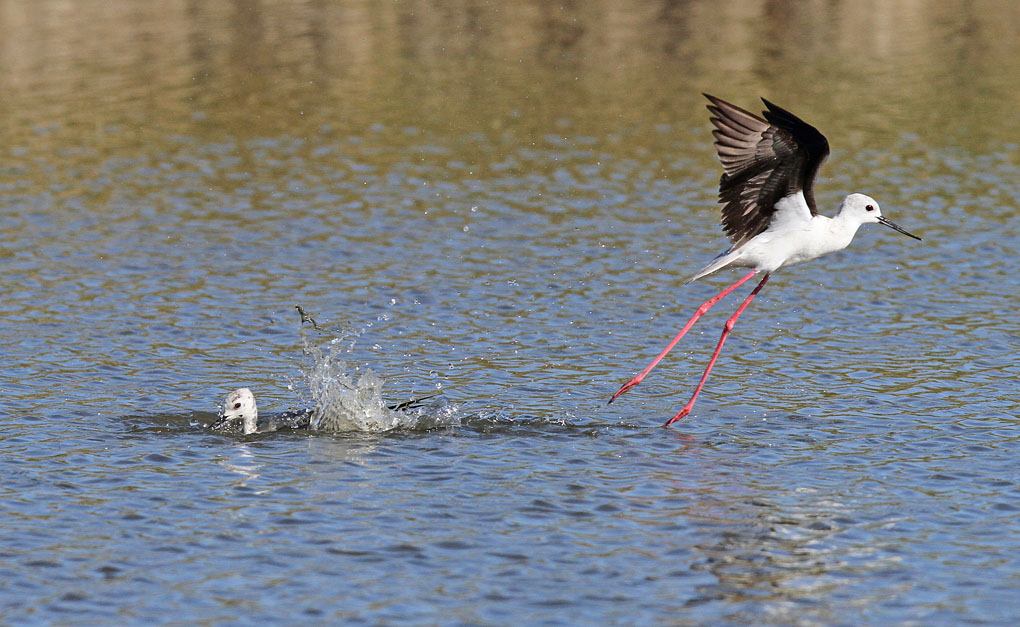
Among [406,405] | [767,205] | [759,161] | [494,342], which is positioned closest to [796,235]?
[767,205]

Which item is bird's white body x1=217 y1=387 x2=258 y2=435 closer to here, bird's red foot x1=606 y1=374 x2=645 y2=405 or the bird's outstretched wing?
bird's red foot x1=606 y1=374 x2=645 y2=405

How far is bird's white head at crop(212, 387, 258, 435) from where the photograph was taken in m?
11.2

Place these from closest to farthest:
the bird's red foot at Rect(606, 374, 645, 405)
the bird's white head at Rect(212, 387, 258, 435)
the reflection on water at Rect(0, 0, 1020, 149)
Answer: the bird's white head at Rect(212, 387, 258, 435) → the bird's red foot at Rect(606, 374, 645, 405) → the reflection on water at Rect(0, 0, 1020, 149)

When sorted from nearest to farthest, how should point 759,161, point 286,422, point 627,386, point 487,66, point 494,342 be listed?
point 759,161
point 286,422
point 627,386
point 494,342
point 487,66

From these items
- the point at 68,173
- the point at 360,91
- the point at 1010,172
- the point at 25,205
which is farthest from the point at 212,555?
the point at 360,91

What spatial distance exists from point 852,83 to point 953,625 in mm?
19234

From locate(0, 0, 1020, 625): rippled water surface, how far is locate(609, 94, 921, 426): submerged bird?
1233 mm

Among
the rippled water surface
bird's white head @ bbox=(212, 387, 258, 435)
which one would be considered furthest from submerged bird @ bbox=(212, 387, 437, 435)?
the rippled water surface

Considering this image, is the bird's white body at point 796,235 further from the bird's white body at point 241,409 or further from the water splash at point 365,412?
the bird's white body at point 241,409

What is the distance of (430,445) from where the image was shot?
11.0m

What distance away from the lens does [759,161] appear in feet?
37.6

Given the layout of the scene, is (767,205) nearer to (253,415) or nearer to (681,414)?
(681,414)

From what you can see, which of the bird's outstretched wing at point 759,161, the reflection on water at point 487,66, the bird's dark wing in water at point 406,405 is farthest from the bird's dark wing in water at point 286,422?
the reflection on water at point 487,66

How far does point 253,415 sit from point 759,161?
175 inches
